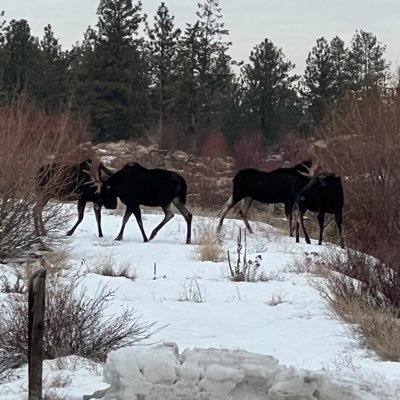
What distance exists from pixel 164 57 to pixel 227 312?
1885 inches

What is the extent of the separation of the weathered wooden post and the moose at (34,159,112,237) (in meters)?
8.51

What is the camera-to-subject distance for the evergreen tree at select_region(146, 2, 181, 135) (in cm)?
5647

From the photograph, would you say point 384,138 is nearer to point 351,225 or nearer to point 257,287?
point 351,225

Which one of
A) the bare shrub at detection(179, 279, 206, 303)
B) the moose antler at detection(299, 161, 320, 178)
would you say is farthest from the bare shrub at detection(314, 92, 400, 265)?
the bare shrub at detection(179, 279, 206, 303)

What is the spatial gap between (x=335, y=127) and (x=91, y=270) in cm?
1202

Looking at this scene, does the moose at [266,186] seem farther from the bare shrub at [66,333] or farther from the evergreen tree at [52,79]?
the evergreen tree at [52,79]

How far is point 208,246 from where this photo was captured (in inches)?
612

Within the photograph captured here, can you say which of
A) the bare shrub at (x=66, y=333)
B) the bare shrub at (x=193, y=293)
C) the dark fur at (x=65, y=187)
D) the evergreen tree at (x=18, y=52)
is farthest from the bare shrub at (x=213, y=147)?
the bare shrub at (x=66, y=333)

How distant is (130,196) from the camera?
1811 cm

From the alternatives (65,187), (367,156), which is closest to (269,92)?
(367,156)

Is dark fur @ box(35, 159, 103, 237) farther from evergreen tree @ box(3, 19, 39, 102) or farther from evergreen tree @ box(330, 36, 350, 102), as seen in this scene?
evergreen tree @ box(3, 19, 39, 102)

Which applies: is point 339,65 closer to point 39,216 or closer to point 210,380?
point 39,216

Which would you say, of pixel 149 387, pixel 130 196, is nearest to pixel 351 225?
pixel 130 196

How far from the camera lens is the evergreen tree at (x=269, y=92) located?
187 feet
